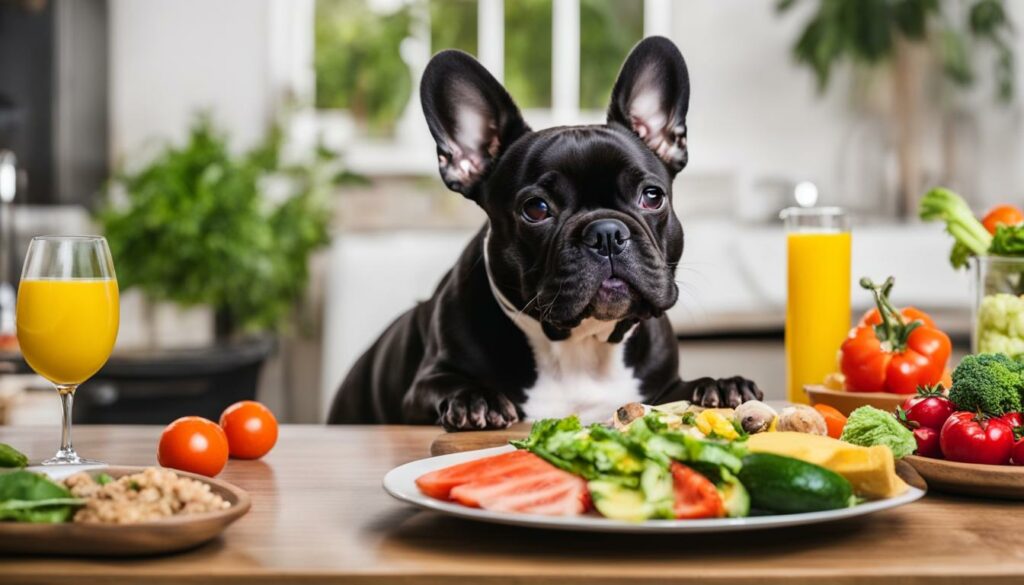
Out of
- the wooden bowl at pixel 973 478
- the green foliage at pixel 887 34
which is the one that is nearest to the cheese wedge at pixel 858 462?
the wooden bowl at pixel 973 478

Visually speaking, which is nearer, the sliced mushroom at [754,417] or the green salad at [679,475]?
the green salad at [679,475]

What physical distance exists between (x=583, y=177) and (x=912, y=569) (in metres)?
0.94

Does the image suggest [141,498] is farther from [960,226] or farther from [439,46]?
[439,46]

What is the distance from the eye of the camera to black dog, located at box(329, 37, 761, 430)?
5.32ft

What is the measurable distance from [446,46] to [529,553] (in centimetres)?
547

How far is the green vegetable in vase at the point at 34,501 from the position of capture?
2.86 ft

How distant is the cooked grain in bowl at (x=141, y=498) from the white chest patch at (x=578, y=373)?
0.86 m

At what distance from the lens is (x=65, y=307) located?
1289 millimetres

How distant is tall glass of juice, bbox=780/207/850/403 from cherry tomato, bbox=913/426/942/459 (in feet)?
2.11

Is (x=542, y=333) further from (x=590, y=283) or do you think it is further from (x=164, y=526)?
(x=164, y=526)

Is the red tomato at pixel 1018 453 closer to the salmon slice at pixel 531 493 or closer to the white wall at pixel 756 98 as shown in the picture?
the salmon slice at pixel 531 493

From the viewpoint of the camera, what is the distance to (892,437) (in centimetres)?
112

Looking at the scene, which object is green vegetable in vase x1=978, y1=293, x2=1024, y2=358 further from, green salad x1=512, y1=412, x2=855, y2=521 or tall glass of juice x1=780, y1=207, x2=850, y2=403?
green salad x1=512, y1=412, x2=855, y2=521

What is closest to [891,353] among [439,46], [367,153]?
[367,153]
